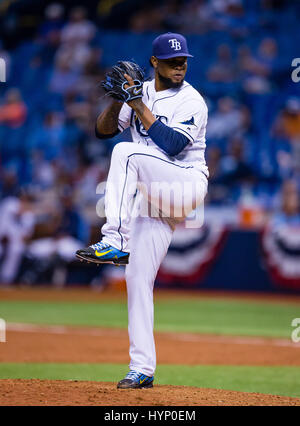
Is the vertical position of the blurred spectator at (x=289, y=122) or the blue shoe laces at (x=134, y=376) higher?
the blurred spectator at (x=289, y=122)

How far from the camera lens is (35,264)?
14516mm

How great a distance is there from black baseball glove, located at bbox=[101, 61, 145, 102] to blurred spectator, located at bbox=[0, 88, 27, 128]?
12558 mm

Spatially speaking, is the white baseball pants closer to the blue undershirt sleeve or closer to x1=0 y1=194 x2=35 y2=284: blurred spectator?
the blue undershirt sleeve

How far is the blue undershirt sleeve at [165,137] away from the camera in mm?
4539

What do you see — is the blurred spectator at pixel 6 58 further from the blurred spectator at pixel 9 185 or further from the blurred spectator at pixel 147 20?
the blurred spectator at pixel 9 185

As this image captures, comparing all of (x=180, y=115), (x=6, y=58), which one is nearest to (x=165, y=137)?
(x=180, y=115)

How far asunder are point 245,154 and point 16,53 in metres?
7.34

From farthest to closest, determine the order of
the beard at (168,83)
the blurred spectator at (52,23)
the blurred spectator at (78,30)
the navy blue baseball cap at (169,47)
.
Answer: the blurred spectator at (52,23), the blurred spectator at (78,30), the beard at (168,83), the navy blue baseball cap at (169,47)

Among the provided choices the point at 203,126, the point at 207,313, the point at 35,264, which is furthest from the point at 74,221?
the point at 203,126

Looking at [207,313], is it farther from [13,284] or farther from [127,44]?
[127,44]

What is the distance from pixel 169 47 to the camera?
4.69 m

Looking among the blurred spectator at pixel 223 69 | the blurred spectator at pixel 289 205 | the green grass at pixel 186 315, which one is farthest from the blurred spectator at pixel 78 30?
the green grass at pixel 186 315

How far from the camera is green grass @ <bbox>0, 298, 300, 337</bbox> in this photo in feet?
31.6

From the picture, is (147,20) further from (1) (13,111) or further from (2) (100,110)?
(1) (13,111)
